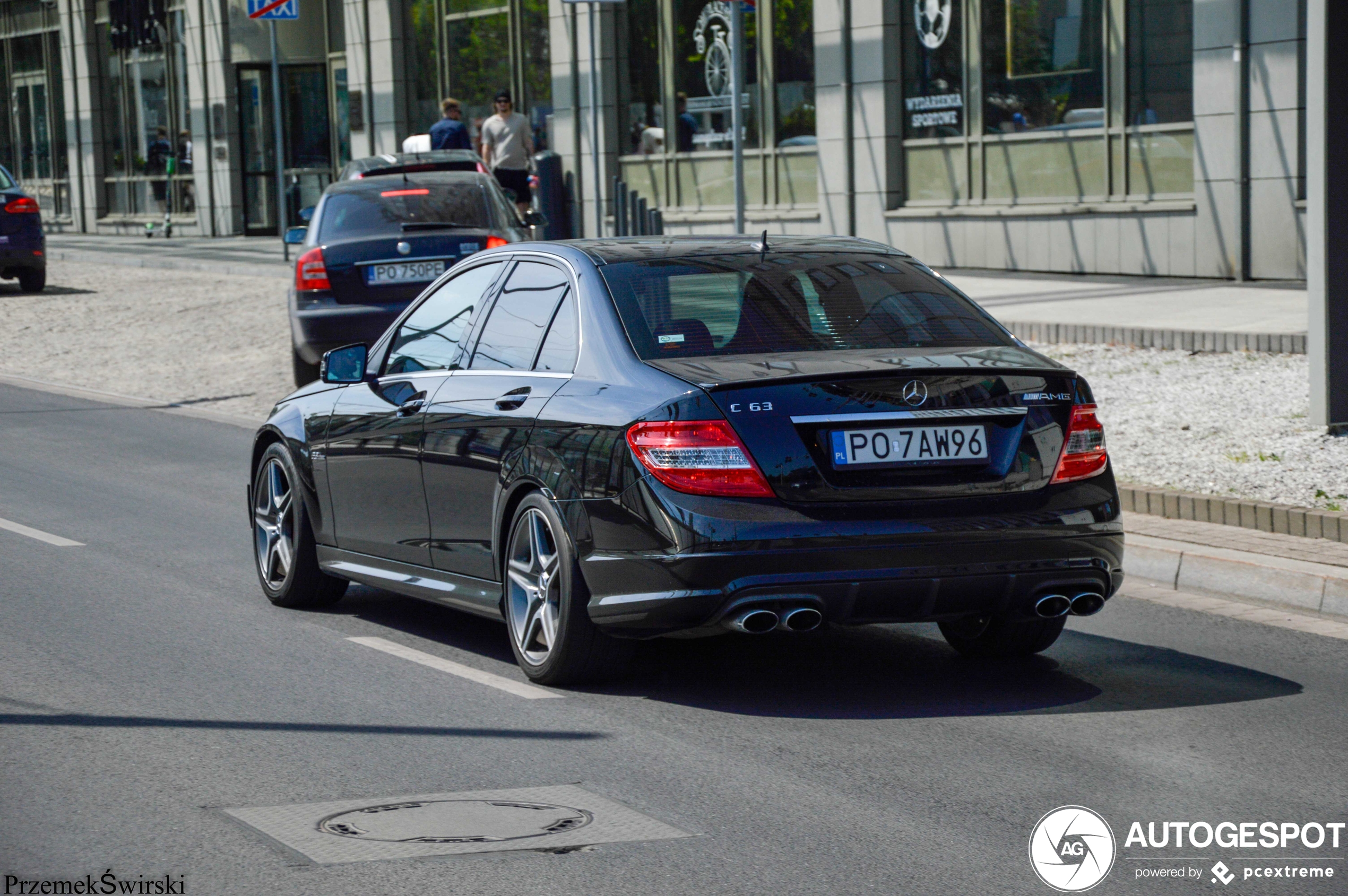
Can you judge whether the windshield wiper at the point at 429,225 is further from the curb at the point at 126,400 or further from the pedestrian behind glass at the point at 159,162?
the pedestrian behind glass at the point at 159,162

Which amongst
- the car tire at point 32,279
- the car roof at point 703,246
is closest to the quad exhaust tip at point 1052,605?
the car roof at point 703,246

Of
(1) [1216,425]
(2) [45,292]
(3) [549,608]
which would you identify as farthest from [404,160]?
(3) [549,608]

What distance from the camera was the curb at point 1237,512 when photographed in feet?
27.1

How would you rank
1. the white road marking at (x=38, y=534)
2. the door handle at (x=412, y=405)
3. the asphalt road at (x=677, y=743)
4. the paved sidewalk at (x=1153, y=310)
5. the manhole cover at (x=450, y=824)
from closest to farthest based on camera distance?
the asphalt road at (x=677, y=743), the manhole cover at (x=450, y=824), the door handle at (x=412, y=405), the white road marking at (x=38, y=534), the paved sidewalk at (x=1153, y=310)

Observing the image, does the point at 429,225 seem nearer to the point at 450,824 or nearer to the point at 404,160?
the point at 404,160

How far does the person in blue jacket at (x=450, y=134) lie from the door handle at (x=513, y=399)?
17.5 meters

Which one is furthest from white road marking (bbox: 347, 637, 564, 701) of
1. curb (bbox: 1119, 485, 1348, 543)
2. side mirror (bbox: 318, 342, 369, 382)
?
curb (bbox: 1119, 485, 1348, 543)

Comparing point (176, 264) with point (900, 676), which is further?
point (176, 264)

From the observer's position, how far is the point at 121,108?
42938mm

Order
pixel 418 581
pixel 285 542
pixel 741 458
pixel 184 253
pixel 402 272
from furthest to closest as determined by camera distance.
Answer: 1. pixel 184 253
2. pixel 402 272
3. pixel 285 542
4. pixel 418 581
5. pixel 741 458

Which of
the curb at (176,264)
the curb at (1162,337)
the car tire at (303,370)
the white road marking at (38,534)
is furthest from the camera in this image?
the curb at (176,264)

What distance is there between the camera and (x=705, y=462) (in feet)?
19.0

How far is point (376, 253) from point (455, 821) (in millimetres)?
10379

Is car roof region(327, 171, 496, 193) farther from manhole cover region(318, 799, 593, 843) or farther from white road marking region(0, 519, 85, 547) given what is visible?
manhole cover region(318, 799, 593, 843)
